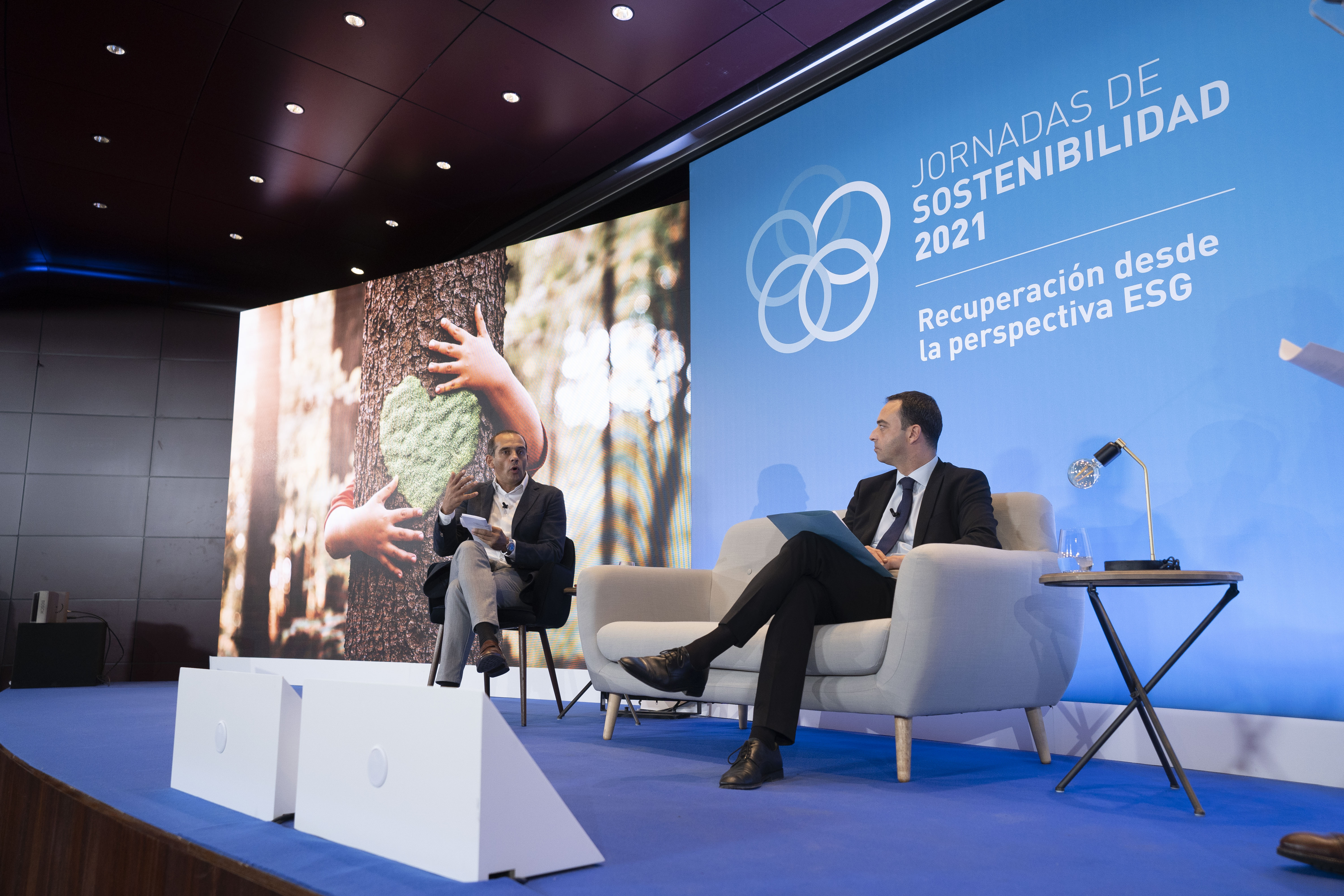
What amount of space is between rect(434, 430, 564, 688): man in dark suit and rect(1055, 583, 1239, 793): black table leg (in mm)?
1857

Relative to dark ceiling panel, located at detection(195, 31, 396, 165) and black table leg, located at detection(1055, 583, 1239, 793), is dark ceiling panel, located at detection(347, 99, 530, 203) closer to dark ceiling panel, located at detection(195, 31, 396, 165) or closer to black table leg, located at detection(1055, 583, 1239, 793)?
dark ceiling panel, located at detection(195, 31, 396, 165)

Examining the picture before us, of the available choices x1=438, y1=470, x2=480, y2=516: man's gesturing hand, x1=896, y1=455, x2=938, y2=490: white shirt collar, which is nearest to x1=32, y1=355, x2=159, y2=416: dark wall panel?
x1=438, y1=470, x2=480, y2=516: man's gesturing hand

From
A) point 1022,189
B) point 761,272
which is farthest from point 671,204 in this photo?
point 1022,189

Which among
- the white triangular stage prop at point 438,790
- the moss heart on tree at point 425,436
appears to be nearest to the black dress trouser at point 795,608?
the white triangular stage prop at point 438,790

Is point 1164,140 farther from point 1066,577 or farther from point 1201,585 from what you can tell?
point 1066,577

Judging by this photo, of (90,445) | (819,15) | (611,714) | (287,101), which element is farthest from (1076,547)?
(90,445)

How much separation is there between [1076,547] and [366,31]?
3.91 meters

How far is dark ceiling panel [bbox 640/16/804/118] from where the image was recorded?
418 centimetres

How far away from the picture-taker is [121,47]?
441 centimetres

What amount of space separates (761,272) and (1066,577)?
8.85 ft

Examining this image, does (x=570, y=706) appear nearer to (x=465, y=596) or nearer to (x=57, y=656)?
(x=465, y=596)

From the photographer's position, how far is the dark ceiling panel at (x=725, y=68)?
4.18m

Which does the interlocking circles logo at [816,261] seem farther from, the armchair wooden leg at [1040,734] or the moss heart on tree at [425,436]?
the moss heart on tree at [425,436]

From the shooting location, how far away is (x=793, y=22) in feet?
13.4
